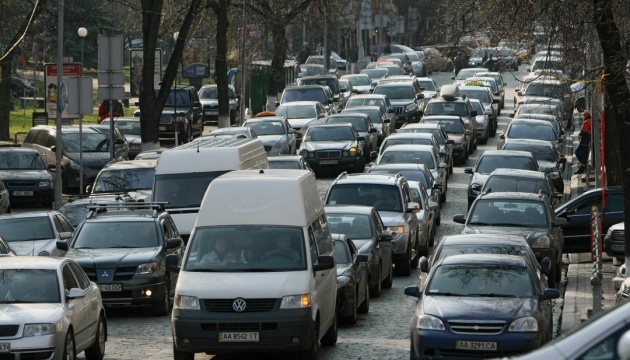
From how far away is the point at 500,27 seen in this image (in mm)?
22828

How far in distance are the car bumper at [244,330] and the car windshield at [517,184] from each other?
15.6m

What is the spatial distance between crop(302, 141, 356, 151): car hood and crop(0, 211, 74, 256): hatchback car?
53.6 feet

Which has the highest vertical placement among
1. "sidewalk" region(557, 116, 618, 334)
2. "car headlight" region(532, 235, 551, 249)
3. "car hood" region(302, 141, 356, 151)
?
"car hood" region(302, 141, 356, 151)

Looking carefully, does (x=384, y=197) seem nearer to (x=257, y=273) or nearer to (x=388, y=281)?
(x=388, y=281)

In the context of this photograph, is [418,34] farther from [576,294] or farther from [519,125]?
[576,294]

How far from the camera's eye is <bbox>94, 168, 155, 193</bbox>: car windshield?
30375 millimetres

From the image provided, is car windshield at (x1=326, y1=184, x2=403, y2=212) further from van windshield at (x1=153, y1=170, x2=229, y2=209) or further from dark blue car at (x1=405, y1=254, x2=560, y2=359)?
dark blue car at (x1=405, y1=254, x2=560, y2=359)

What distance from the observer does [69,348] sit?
15.1 meters

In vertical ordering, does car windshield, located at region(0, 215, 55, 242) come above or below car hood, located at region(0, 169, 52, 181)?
above

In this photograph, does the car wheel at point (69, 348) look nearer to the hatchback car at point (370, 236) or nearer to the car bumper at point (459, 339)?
the car bumper at point (459, 339)

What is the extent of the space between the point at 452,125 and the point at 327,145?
690cm

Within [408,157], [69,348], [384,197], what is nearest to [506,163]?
[408,157]

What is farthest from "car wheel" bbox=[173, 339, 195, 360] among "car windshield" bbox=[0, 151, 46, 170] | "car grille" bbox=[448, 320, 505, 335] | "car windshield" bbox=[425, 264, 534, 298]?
"car windshield" bbox=[0, 151, 46, 170]

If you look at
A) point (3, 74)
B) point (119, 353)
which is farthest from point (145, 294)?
point (3, 74)
